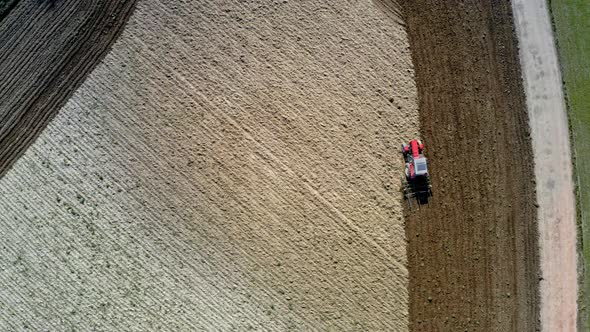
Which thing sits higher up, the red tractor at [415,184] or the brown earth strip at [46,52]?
the brown earth strip at [46,52]

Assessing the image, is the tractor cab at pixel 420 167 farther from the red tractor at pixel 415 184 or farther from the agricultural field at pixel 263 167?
the agricultural field at pixel 263 167

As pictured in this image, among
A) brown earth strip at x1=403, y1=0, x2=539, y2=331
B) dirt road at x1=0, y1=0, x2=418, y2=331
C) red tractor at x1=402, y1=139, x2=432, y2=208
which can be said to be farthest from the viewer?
red tractor at x1=402, y1=139, x2=432, y2=208

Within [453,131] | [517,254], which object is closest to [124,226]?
[453,131]

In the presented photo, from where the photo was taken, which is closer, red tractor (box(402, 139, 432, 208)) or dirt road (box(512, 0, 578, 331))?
dirt road (box(512, 0, 578, 331))

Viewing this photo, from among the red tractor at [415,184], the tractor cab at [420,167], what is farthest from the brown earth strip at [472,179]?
the tractor cab at [420,167]

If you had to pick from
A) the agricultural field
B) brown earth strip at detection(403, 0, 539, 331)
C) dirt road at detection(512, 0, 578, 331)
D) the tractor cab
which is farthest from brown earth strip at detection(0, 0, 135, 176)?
dirt road at detection(512, 0, 578, 331)

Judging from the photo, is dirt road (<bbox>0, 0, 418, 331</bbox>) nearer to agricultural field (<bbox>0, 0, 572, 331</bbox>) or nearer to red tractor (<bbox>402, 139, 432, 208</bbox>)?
agricultural field (<bbox>0, 0, 572, 331</bbox>)

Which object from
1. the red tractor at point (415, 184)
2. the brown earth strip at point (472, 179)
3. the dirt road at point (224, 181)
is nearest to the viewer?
the dirt road at point (224, 181)

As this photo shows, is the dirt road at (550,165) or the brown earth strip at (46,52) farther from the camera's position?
the brown earth strip at (46,52)
